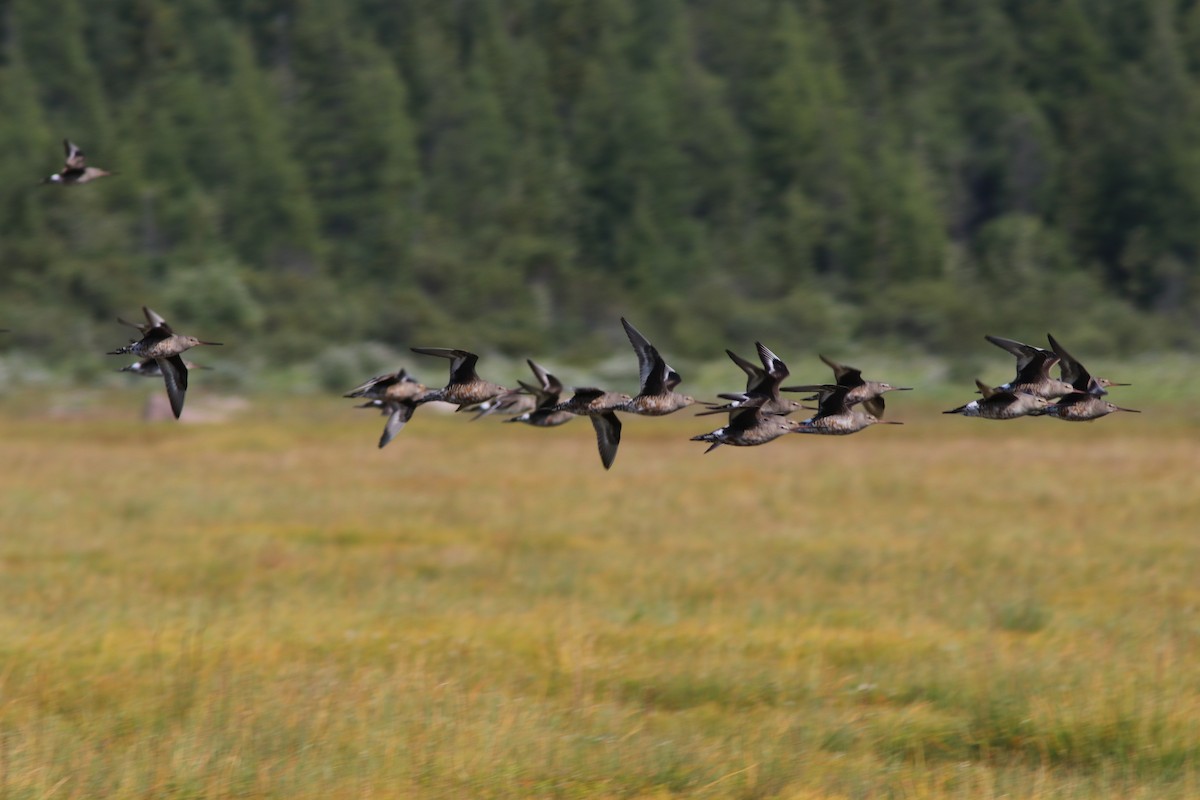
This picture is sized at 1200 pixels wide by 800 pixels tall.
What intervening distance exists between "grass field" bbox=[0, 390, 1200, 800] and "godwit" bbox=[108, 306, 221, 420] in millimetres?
3031

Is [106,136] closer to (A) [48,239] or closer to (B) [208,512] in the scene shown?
(A) [48,239]

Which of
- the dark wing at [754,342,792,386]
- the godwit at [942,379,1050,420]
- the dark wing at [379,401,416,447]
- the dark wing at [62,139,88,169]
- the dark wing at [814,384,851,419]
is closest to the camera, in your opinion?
the godwit at [942,379,1050,420]

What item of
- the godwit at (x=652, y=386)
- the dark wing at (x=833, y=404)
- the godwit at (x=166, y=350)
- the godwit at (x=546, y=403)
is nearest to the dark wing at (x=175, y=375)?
the godwit at (x=166, y=350)

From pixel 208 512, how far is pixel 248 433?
14689 millimetres

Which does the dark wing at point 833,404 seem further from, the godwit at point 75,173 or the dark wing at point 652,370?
the godwit at point 75,173

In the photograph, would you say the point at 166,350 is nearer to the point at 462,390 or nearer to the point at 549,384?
the point at 462,390

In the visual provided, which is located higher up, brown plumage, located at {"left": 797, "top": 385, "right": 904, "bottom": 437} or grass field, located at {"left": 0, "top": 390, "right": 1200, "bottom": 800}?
brown plumage, located at {"left": 797, "top": 385, "right": 904, "bottom": 437}

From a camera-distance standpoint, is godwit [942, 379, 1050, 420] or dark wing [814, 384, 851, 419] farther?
dark wing [814, 384, 851, 419]

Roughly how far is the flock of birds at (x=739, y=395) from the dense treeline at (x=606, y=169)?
69835 millimetres

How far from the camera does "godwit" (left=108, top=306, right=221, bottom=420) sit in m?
8.75

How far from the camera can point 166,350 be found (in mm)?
8805

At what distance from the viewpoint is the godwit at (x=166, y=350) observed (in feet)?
28.7

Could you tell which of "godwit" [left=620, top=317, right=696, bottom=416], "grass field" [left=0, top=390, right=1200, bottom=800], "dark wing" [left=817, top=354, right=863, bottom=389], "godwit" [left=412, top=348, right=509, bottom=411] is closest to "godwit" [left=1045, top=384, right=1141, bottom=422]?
"dark wing" [left=817, top=354, right=863, bottom=389]

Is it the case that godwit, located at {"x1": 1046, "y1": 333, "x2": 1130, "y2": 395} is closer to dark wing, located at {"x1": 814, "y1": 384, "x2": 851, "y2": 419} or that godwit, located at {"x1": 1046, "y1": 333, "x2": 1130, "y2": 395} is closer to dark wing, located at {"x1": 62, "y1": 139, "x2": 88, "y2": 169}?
dark wing, located at {"x1": 814, "y1": 384, "x2": 851, "y2": 419}
